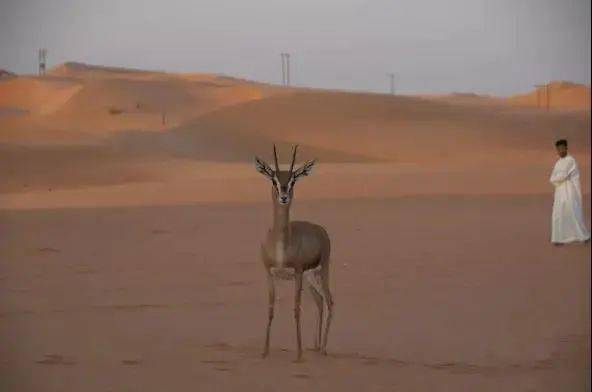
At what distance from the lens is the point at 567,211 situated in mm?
15602

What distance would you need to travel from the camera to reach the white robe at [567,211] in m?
15.5

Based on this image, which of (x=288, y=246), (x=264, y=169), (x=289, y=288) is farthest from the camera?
(x=289, y=288)

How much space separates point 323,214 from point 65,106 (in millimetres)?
62093

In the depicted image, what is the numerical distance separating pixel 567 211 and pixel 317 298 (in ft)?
28.3

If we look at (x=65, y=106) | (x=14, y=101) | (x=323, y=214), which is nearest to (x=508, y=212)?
(x=323, y=214)

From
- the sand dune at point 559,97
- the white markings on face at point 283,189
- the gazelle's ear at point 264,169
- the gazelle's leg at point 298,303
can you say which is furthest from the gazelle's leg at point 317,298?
the sand dune at point 559,97

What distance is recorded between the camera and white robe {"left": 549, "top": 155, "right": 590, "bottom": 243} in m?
15.5

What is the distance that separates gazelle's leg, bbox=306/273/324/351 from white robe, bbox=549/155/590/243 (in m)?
8.34

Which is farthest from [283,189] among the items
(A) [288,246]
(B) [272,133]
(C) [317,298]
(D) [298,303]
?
(B) [272,133]

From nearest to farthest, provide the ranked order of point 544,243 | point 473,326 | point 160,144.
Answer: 1. point 473,326
2. point 544,243
3. point 160,144

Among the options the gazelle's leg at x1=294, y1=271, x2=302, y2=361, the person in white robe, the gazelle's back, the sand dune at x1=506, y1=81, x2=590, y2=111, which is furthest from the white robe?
the sand dune at x1=506, y1=81, x2=590, y2=111

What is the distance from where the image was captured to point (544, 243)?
52.3ft

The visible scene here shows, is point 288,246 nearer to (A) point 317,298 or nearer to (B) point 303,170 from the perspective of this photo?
(B) point 303,170

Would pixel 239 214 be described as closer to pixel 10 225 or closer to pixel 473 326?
pixel 10 225
